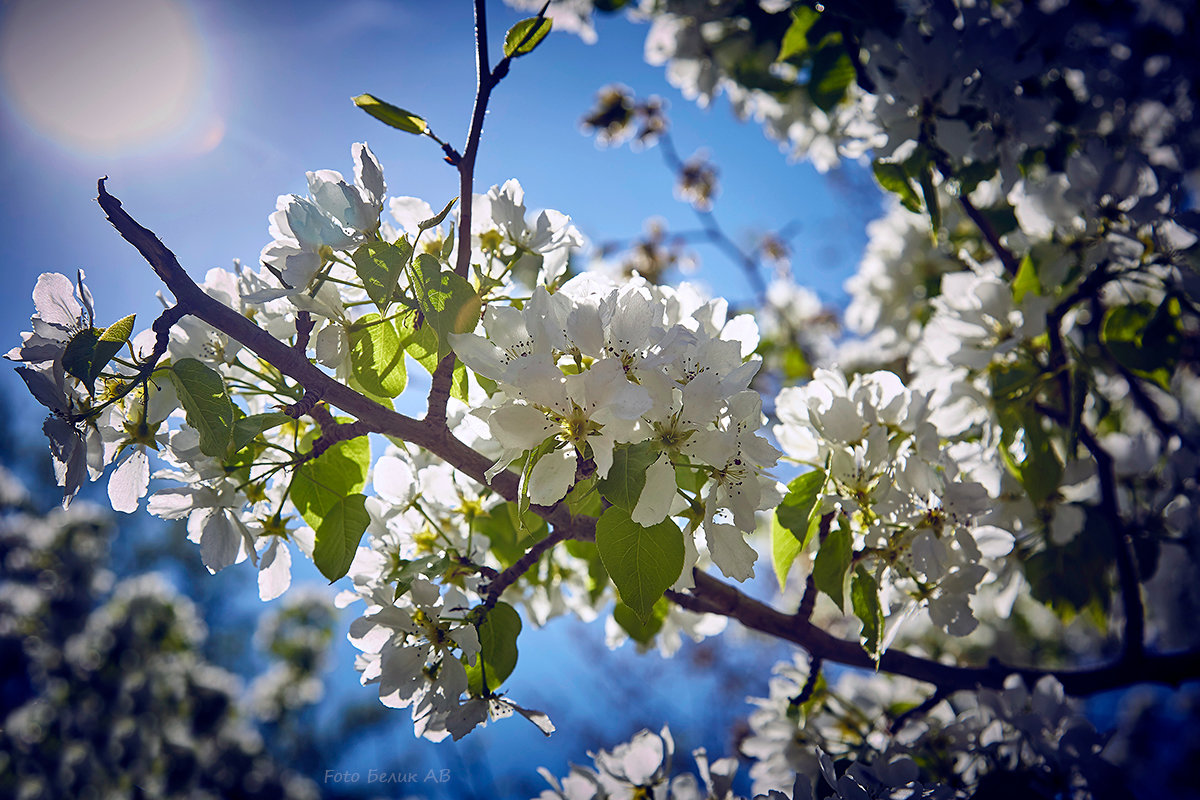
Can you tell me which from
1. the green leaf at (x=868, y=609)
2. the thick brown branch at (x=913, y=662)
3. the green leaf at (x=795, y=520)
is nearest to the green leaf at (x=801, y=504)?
the green leaf at (x=795, y=520)

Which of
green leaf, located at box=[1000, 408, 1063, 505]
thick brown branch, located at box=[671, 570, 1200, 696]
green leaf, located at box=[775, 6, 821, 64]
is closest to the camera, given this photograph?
thick brown branch, located at box=[671, 570, 1200, 696]

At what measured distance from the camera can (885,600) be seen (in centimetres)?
137

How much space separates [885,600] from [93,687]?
262 inches

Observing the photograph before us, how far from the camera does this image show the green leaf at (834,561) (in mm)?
1197

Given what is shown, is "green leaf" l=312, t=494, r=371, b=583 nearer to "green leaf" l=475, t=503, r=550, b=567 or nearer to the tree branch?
the tree branch

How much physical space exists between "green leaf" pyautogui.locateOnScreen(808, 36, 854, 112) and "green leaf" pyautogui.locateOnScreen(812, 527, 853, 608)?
4.91ft

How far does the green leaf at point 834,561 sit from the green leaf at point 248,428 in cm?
97

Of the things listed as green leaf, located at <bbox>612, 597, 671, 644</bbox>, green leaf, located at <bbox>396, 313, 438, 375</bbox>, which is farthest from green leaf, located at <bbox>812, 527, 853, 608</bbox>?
green leaf, located at <bbox>396, 313, 438, 375</bbox>

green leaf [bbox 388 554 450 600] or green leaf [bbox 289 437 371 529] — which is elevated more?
green leaf [bbox 289 437 371 529]

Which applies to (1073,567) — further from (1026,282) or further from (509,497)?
(509,497)

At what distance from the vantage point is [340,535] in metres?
1.15

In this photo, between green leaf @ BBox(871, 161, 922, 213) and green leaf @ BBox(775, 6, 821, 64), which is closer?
green leaf @ BBox(871, 161, 922, 213)

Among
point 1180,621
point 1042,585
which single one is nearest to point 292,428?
point 1042,585

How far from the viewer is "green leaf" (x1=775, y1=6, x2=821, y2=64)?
204 cm
